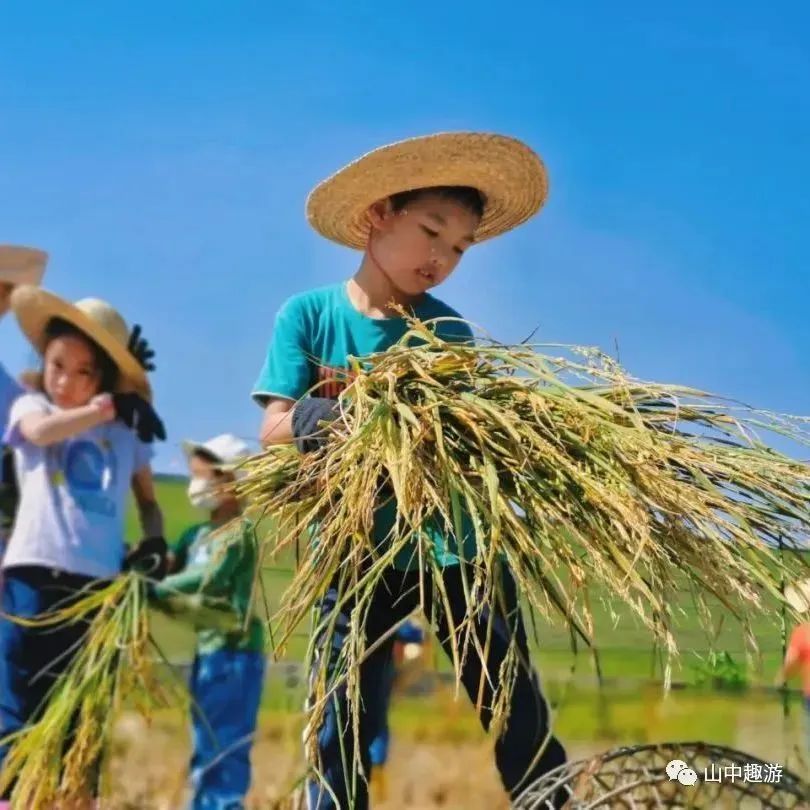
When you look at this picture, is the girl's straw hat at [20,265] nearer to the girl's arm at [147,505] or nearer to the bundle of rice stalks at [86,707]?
the girl's arm at [147,505]

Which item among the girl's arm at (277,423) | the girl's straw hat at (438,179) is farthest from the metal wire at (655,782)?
the girl's straw hat at (438,179)

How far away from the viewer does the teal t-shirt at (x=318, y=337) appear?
148 centimetres

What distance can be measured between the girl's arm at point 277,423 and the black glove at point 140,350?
1463 millimetres

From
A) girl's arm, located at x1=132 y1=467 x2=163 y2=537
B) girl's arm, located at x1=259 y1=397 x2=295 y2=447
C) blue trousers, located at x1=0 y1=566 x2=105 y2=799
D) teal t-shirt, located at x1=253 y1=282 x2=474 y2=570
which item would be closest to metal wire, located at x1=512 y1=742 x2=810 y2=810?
teal t-shirt, located at x1=253 y1=282 x2=474 y2=570

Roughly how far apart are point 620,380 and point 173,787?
1.86 meters

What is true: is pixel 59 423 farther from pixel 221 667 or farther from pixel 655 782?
pixel 655 782

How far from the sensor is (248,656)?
2703 millimetres

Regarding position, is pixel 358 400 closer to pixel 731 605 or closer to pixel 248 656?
pixel 731 605

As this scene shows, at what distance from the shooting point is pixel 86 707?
2.29m

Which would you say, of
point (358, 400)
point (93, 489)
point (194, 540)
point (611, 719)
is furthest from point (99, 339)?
point (358, 400)

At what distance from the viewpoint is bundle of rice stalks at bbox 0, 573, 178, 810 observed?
7.34ft

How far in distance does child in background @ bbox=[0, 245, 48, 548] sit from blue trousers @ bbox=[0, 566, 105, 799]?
0.14 metres

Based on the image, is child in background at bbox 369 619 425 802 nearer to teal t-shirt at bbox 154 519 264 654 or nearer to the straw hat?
teal t-shirt at bbox 154 519 264 654

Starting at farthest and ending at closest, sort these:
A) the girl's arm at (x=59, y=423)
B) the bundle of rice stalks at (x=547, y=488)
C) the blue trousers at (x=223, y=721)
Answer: the girl's arm at (x=59, y=423), the blue trousers at (x=223, y=721), the bundle of rice stalks at (x=547, y=488)
